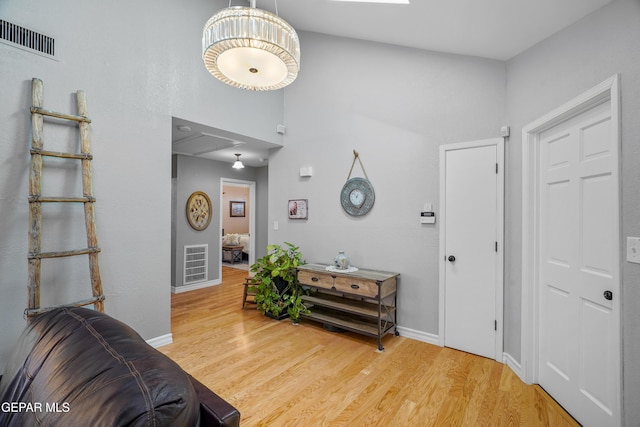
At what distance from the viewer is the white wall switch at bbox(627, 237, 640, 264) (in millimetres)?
1406

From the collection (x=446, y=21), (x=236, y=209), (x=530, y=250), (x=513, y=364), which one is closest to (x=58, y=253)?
(x=446, y=21)

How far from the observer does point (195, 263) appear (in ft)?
17.4

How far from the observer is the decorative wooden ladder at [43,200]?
203cm

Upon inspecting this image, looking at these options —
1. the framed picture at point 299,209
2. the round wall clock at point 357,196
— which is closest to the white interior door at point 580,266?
the round wall clock at point 357,196

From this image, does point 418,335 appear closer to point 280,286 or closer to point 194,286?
point 280,286

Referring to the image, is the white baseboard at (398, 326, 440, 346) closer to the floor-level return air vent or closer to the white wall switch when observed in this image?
the white wall switch

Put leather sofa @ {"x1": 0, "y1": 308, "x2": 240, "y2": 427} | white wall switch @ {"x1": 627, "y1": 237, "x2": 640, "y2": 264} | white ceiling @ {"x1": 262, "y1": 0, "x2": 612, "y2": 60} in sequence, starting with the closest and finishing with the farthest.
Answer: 1. leather sofa @ {"x1": 0, "y1": 308, "x2": 240, "y2": 427}
2. white wall switch @ {"x1": 627, "y1": 237, "x2": 640, "y2": 264}
3. white ceiling @ {"x1": 262, "y1": 0, "x2": 612, "y2": 60}

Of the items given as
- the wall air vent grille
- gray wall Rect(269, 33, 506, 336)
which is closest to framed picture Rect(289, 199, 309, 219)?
gray wall Rect(269, 33, 506, 336)

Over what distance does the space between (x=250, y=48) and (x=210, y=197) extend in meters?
4.40

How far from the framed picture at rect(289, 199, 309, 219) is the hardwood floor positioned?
4.70 feet

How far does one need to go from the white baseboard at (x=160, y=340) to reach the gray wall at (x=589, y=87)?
10.6ft

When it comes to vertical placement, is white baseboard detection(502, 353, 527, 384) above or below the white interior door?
below

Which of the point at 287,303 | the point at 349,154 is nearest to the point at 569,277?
the point at 349,154

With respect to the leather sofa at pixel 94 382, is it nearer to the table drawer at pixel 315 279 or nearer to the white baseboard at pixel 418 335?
the table drawer at pixel 315 279
